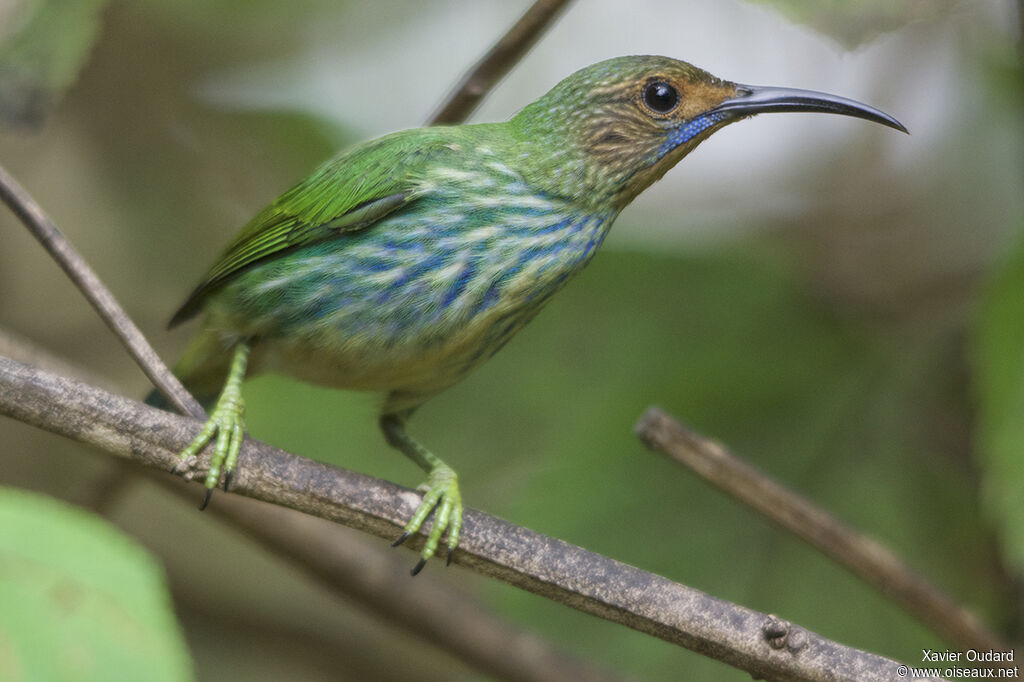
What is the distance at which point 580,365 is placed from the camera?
12.3ft

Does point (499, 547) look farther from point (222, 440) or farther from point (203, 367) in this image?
point (203, 367)

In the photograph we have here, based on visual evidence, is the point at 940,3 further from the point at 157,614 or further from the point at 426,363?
the point at 157,614

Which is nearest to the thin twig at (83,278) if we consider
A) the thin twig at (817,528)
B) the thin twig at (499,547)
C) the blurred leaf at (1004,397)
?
the thin twig at (499,547)

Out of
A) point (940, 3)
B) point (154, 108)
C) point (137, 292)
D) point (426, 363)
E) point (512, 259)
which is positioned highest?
point (940, 3)

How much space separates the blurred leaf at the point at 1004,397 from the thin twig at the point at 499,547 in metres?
1.03

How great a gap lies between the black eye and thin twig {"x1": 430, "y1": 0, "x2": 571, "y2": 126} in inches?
14.0

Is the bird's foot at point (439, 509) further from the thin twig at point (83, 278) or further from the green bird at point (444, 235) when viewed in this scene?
the thin twig at point (83, 278)

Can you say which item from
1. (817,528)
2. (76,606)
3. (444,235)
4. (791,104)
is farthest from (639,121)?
(76,606)

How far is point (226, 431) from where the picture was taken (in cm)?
249

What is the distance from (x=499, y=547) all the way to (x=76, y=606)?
1087 millimetres

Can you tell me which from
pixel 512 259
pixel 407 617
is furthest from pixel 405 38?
pixel 407 617

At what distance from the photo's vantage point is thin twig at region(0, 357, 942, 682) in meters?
1.92

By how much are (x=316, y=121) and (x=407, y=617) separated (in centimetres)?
171

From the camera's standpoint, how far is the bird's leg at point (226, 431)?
2152mm
